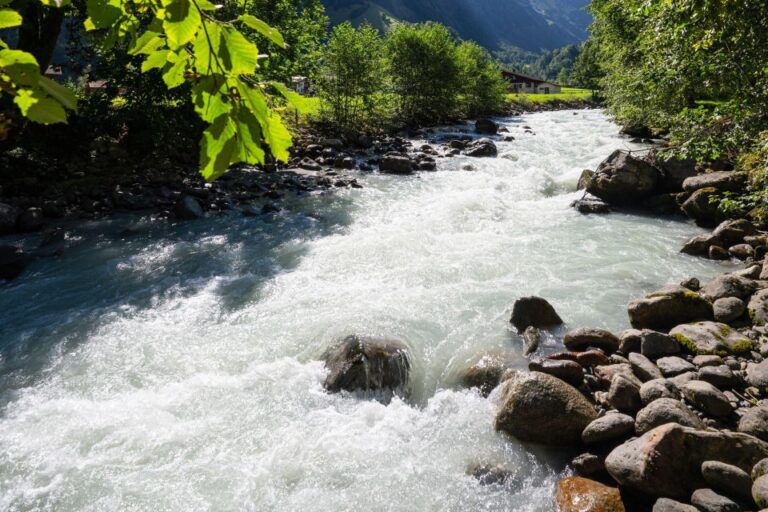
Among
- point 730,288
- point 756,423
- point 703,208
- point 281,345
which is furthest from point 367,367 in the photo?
point 703,208

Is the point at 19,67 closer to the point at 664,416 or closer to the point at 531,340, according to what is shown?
the point at 664,416

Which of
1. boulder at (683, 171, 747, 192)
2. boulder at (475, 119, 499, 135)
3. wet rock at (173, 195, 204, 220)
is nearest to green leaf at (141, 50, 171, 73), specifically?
wet rock at (173, 195, 204, 220)

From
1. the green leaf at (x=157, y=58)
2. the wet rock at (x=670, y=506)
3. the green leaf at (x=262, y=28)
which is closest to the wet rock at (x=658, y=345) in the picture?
the wet rock at (x=670, y=506)

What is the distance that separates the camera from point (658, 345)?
22.5 ft

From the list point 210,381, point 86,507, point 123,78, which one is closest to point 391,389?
point 210,381

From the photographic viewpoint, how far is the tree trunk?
9.80 metres

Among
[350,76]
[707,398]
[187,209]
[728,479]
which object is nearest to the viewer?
[728,479]

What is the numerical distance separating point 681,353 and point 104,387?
916 cm

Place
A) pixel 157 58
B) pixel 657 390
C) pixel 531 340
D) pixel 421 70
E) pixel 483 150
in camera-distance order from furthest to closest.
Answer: pixel 421 70, pixel 483 150, pixel 531 340, pixel 657 390, pixel 157 58

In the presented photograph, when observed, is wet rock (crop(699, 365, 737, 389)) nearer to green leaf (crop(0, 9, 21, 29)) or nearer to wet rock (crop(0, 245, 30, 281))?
green leaf (crop(0, 9, 21, 29))

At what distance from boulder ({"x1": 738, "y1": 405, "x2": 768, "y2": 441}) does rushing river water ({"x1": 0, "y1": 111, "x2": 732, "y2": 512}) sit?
219 centimetres

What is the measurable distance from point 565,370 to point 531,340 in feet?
3.86

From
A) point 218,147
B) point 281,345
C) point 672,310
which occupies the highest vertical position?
point 218,147

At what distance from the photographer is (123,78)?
18.0 m
